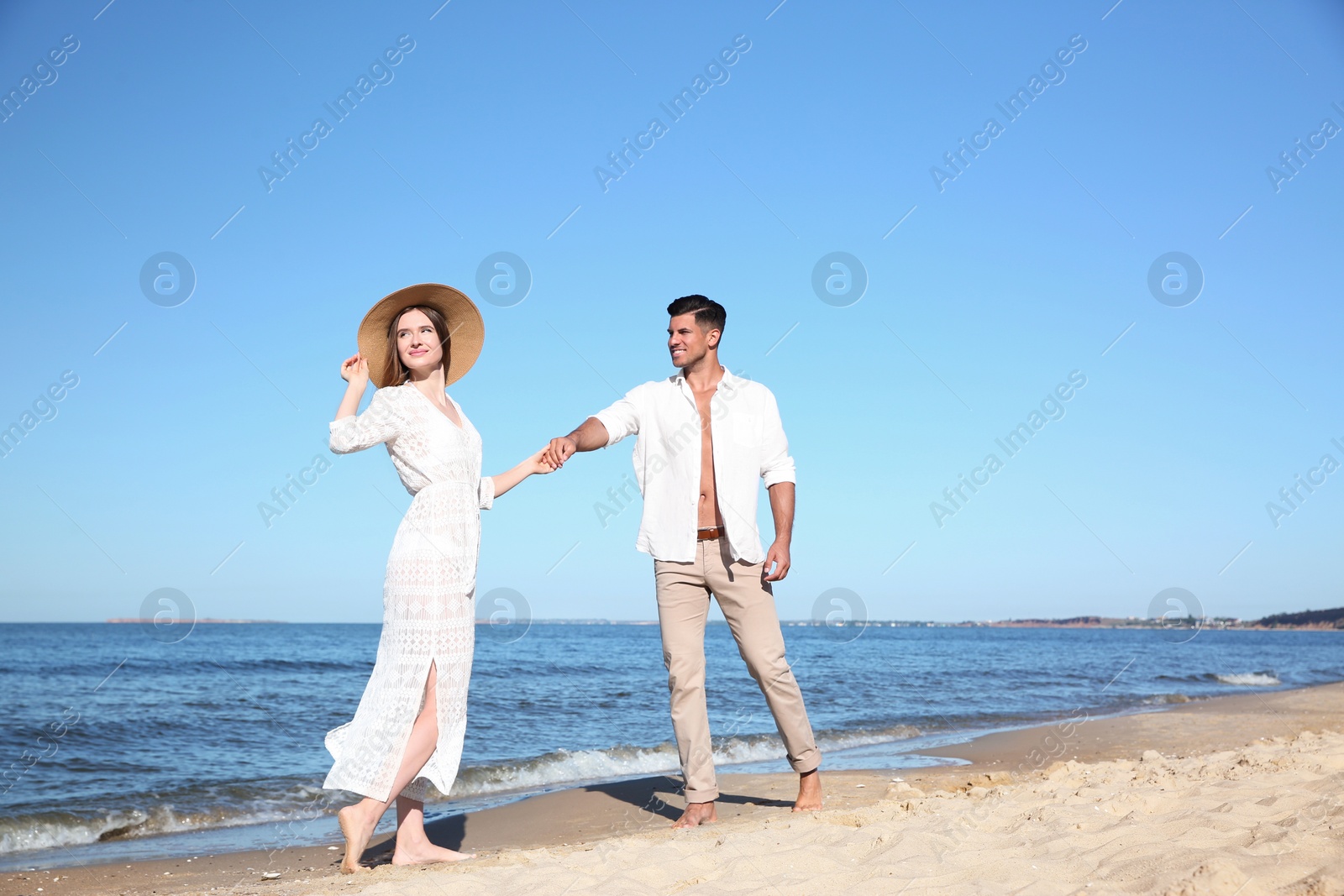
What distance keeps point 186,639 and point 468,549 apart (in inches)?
1402

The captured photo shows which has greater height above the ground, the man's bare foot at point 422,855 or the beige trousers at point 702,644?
the beige trousers at point 702,644

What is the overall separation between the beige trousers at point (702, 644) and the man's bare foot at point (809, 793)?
14 centimetres

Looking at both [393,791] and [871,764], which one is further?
[871,764]

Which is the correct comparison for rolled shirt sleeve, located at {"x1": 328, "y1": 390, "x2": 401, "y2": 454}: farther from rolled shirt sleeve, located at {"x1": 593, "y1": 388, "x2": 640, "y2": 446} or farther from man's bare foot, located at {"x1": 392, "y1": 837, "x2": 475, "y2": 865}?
man's bare foot, located at {"x1": 392, "y1": 837, "x2": 475, "y2": 865}

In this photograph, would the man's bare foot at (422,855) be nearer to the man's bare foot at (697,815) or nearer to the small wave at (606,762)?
the man's bare foot at (697,815)

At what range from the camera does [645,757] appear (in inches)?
297

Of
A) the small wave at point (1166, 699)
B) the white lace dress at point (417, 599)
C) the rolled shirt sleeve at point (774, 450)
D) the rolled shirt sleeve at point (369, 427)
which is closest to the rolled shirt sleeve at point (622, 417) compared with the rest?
the rolled shirt sleeve at point (774, 450)

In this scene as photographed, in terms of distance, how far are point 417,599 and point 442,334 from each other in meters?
1.10

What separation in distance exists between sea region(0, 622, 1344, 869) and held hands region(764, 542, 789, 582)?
8.39 feet

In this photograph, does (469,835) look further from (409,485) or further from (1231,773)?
(1231,773)

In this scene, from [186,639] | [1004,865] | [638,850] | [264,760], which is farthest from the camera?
[186,639]

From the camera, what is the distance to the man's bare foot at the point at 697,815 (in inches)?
160

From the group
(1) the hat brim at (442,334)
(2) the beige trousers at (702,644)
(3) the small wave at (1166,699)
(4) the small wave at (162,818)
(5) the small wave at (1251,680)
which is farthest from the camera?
(5) the small wave at (1251,680)

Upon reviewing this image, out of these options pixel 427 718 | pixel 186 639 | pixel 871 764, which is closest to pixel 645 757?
pixel 871 764
